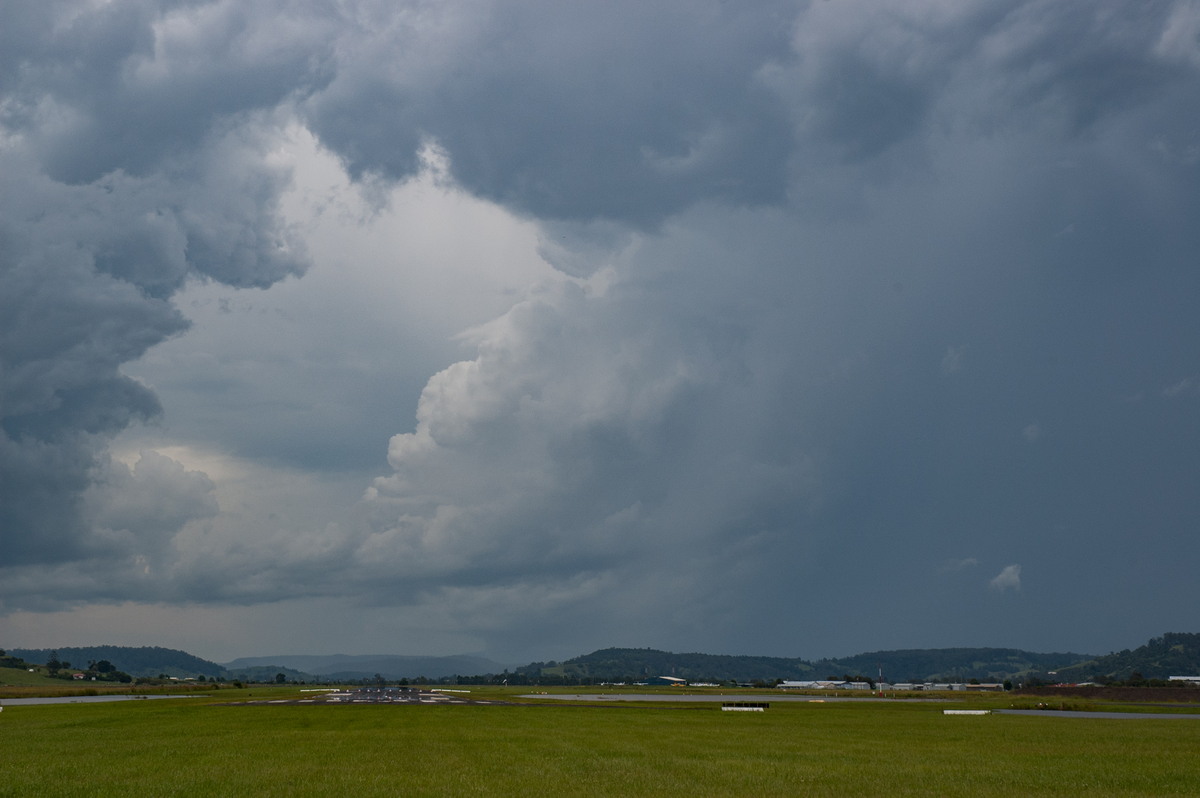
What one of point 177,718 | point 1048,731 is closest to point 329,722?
point 177,718

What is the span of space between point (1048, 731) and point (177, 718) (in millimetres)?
79655

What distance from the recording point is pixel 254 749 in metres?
51.5

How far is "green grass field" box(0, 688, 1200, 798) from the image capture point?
1409 inches

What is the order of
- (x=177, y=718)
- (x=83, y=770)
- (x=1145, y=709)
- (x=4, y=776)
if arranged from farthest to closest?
(x=1145, y=709), (x=177, y=718), (x=83, y=770), (x=4, y=776)

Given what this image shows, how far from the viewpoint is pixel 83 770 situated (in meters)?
41.7

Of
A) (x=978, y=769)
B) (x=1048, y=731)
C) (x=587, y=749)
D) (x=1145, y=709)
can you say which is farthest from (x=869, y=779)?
(x=1145, y=709)

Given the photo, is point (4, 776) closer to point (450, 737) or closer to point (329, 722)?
point (450, 737)

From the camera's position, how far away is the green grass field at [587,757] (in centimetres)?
3578

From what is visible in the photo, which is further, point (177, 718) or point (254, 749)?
point (177, 718)

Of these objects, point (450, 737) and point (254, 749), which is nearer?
point (254, 749)

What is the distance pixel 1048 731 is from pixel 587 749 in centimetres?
4267

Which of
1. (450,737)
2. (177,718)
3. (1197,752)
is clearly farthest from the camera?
(177,718)

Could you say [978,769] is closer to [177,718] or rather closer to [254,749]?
[254,749]

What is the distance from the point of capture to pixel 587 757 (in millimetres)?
47750
